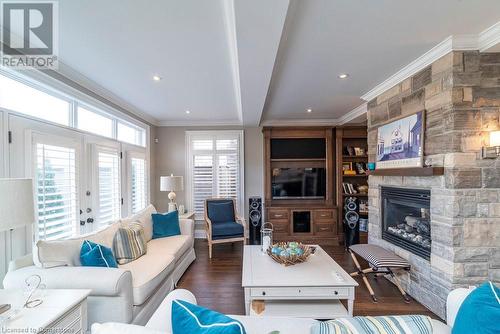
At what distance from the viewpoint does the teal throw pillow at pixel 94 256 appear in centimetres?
213

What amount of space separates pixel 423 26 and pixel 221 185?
4316mm

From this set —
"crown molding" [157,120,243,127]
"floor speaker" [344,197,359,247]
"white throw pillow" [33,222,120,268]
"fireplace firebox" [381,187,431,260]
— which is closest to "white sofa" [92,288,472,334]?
"white throw pillow" [33,222,120,268]

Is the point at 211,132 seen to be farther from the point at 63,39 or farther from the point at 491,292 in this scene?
the point at 491,292

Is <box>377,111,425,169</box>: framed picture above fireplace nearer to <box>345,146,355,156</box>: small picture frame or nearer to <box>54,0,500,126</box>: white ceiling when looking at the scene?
<box>54,0,500,126</box>: white ceiling

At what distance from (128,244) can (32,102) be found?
1752 mm

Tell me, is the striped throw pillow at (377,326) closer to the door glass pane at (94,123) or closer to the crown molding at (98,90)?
the crown molding at (98,90)

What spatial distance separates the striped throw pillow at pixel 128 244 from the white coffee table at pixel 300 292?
1.34m

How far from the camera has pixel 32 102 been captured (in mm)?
2412

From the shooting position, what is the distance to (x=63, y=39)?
2129 mm

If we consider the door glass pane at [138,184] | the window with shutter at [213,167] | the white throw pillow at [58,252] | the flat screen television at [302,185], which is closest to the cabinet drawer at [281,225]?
the flat screen television at [302,185]

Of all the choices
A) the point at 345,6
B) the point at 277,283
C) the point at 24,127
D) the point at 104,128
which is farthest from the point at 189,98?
the point at 277,283

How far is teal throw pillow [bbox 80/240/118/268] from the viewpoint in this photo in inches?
83.9

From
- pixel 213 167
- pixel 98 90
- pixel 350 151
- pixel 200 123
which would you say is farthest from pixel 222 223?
pixel 350 151

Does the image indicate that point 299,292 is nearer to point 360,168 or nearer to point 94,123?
point 94,123
